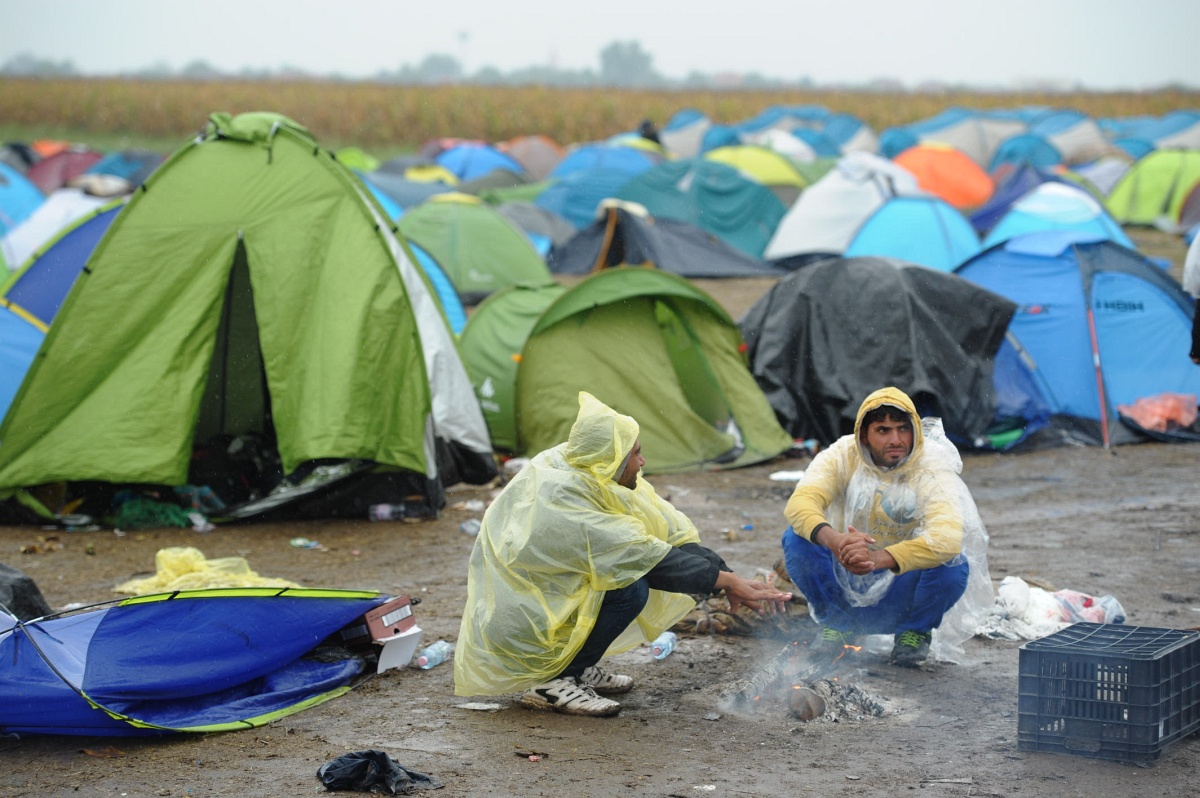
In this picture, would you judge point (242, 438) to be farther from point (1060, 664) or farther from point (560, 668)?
point (1060, 664)

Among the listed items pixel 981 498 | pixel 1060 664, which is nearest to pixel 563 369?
pixel 981 498

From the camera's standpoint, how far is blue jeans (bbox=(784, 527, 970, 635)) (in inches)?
185

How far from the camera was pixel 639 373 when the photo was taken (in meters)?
8.82

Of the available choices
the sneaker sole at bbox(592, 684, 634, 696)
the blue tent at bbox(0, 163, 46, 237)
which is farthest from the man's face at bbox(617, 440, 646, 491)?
the blue tent at bbox(0, 163, 46, 237)

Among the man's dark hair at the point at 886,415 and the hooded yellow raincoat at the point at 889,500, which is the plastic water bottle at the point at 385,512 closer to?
the hooded yellow raincoat at the point at 889,500

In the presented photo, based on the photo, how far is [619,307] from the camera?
29.3 feet

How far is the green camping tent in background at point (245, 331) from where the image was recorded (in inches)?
283

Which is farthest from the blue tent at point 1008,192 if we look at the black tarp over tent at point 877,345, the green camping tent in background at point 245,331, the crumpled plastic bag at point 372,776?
the crumpled plastic bag at point 372,776

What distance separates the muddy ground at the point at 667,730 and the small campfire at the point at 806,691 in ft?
0.08

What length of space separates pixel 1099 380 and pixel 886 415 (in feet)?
17.7

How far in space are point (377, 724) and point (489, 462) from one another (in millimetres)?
3699

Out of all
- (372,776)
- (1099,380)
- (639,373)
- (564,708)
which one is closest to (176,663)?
(372,776)

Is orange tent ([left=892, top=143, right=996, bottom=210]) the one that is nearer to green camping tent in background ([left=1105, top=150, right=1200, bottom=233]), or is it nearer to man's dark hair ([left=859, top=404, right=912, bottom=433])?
green camping tent in background ([left=1105, top=150, right=1200, bottom=233])

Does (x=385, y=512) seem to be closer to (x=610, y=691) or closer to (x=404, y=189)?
(x=610, y=691)
